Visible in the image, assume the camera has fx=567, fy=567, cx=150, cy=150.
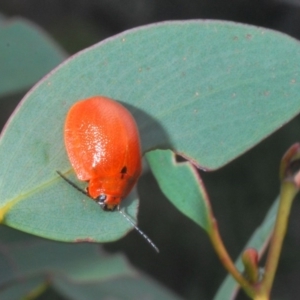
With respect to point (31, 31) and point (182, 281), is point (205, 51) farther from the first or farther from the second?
point (182, 281)

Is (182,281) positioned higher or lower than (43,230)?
lower

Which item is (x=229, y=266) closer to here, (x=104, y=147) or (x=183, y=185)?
(x=183, y=185)

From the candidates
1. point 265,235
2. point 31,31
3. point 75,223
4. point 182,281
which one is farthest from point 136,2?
point 75,223

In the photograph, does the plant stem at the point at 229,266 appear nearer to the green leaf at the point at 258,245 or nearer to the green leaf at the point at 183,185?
the green leaf at the point at 183,185

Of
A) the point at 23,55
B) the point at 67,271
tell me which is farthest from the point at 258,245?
the point at 23,55

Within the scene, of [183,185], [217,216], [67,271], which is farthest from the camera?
[217,216]

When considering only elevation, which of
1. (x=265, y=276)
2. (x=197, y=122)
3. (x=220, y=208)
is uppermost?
(x=197, y=122)

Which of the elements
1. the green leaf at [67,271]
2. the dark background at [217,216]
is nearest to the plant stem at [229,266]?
the green leaf at [67,271]

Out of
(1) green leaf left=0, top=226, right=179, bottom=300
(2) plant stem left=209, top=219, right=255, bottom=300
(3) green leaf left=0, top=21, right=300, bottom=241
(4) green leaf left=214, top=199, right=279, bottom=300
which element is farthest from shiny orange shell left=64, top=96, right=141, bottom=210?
(1) green leaf left=0, top=226, right=179, bottom=300
